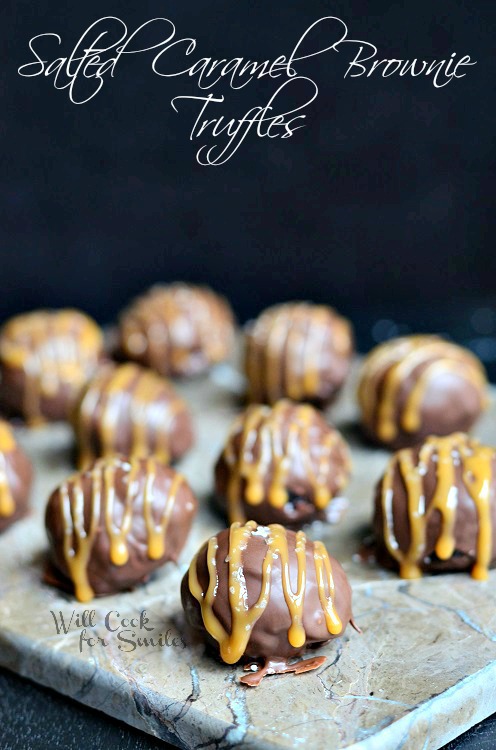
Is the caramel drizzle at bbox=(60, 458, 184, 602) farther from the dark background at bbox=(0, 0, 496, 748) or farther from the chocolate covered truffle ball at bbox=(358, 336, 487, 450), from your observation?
the dark background at bbox=(0, 0, 496, 748)

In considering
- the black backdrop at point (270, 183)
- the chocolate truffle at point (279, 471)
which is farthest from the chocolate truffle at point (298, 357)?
the black backdrop at point (270, 183)

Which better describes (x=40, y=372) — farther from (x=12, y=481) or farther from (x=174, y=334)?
(x=12, y=481)

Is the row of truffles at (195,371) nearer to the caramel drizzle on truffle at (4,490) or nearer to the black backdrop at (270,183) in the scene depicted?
the caramel drizzle on truffle at (4,490)

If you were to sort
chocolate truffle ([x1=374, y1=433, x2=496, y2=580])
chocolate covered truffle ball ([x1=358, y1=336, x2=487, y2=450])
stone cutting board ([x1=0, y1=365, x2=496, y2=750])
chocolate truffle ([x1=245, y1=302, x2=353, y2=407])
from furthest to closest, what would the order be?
chocolate truffle ([x1=245, y1=302, x2=353, y2=407])
chocolate covered truffle ball ([x1=358, y1=336, x2=487, y2=450])
chocolate truffle ([x1=374, y1=433, x2=496, y2=580])
stone cutting board ([x1=0, y1=365, x2=496, y2=750])

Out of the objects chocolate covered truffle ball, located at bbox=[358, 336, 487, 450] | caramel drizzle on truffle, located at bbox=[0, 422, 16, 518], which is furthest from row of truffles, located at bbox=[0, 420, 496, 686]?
chocolate covered truffle ball, located at bbox=[358, 336, 487, 450]

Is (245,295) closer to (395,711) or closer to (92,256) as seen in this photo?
(92,256)

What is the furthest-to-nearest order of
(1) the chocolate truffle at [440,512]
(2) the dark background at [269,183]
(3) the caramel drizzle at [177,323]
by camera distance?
(2) the dark background at [269,183]
(3) the caramel drizzle at [177,323]
(1) the chocolate truffle at [440,512]
